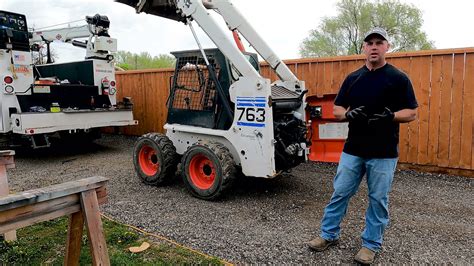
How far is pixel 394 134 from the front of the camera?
9.18 feet

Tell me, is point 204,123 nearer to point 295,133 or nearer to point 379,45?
point 295,133

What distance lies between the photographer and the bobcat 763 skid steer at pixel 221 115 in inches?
164

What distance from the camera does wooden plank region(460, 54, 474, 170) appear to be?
5289 millimetres

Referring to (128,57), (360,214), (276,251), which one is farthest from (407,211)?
(128,57)

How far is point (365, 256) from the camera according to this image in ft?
9.36

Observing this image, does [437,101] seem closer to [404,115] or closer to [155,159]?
[404,115]

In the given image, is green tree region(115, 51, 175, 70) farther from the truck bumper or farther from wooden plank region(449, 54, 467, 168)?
wooden plank region(449, 54, 467, 168)

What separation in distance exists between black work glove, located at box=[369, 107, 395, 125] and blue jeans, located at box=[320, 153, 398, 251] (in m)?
0.33

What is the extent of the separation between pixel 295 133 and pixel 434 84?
8.99 ft

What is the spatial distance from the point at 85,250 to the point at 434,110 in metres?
5.45

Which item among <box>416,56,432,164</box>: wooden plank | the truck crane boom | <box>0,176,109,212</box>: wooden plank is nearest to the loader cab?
<box>0,176,109,212</box>: wooden plank

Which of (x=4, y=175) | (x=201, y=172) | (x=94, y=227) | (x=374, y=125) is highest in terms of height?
(x=374, y=125)

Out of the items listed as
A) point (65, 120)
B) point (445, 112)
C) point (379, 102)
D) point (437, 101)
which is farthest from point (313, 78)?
point (65, 120)

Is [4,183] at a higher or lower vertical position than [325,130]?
lower
